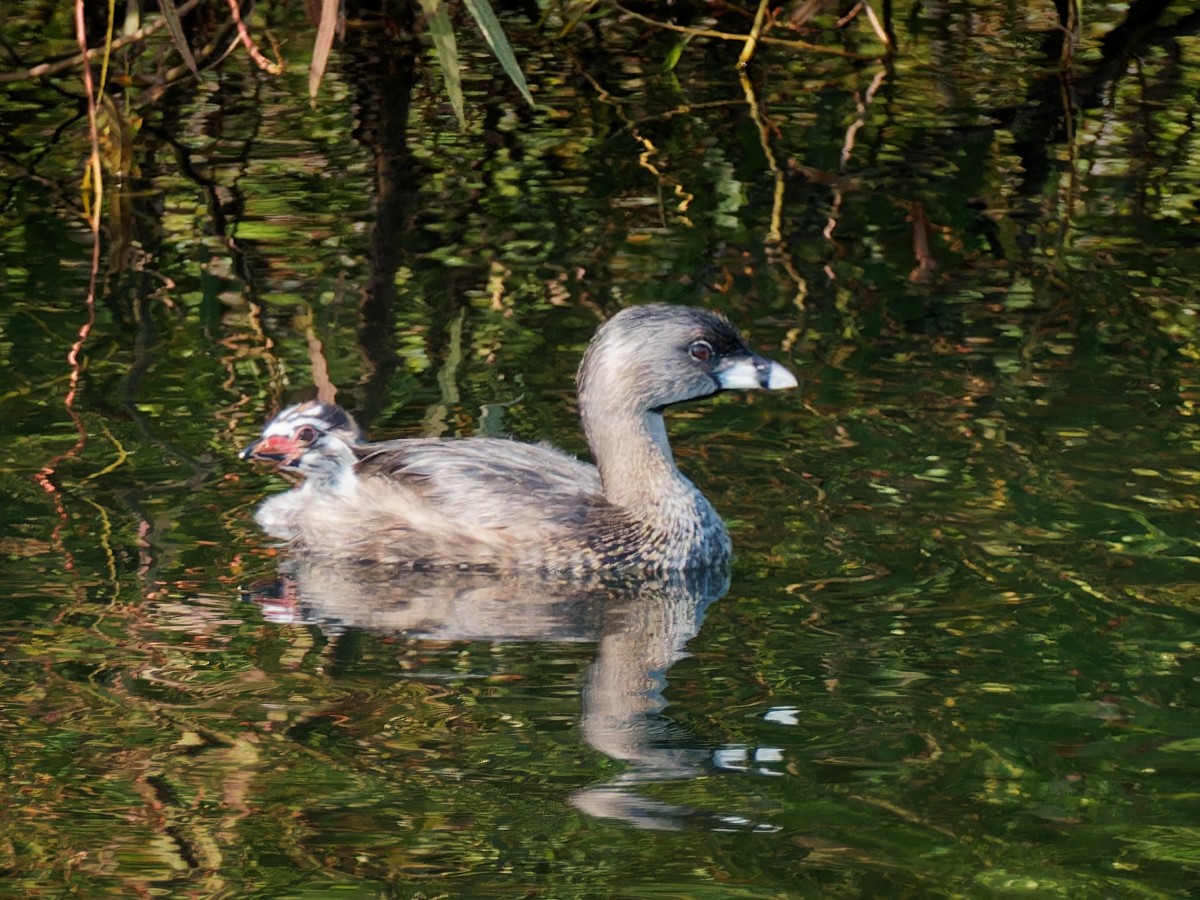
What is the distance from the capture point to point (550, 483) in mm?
7027

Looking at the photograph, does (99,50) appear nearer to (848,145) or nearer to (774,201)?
(774,201)

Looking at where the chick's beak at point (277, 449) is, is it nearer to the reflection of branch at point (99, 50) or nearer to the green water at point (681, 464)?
the green water at point (681, 464)

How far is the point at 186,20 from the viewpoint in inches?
488

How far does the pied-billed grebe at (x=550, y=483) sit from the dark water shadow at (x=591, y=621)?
3.4 inches

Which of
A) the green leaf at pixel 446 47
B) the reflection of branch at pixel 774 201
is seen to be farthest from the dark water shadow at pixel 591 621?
the reflection of branch at pixel 774 201

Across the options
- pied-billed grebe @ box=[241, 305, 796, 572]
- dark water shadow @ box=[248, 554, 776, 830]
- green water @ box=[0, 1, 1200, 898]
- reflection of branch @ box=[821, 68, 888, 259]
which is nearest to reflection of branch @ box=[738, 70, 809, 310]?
green water @ box=[0, 1, 1200, 898]

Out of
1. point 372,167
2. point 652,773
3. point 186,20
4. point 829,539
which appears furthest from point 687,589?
point 186,20

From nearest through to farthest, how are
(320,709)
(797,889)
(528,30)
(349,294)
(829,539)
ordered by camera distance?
(797,889) < (320,709) < (829,539) < (349,294) < (528,30)

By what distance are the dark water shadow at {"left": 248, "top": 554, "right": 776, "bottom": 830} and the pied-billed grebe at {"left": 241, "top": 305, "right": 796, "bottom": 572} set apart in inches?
3.4

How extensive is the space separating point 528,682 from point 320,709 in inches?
22.1

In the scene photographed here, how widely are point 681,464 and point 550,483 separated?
0.64m

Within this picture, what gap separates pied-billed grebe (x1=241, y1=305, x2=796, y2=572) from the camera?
685cm

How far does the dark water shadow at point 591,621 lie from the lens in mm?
5430

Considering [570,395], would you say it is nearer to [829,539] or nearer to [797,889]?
[829,539]
